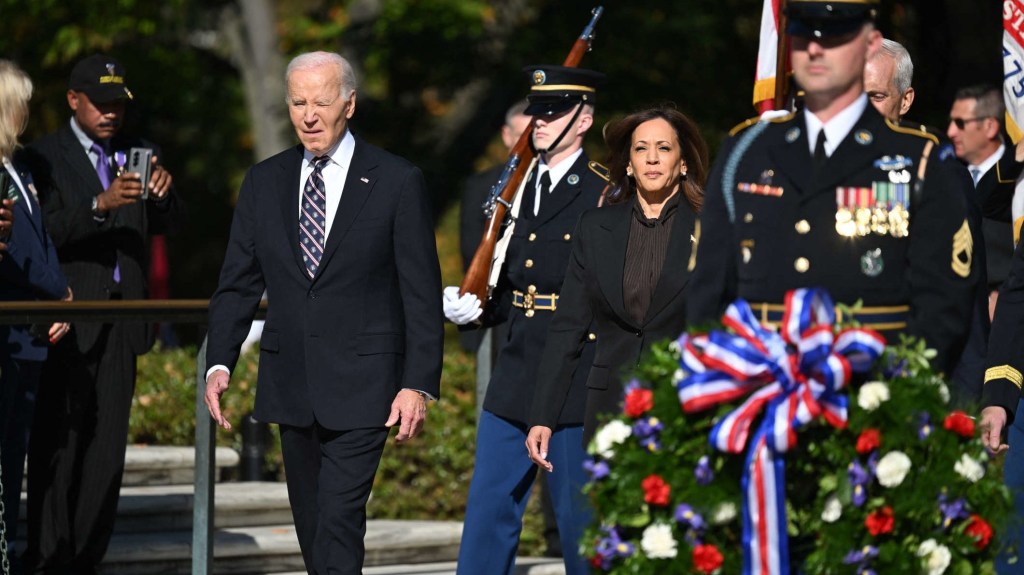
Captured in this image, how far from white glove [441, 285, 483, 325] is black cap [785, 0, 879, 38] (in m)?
2.95

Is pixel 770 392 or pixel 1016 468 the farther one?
pixel 1016 468

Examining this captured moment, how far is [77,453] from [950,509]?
15.5 feet

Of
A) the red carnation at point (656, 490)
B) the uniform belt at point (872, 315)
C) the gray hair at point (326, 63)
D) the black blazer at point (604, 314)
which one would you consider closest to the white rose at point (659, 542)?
the red carnation at point (656, 490)

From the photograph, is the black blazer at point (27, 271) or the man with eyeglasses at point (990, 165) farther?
the man with eyeglasses at point (990, 165)

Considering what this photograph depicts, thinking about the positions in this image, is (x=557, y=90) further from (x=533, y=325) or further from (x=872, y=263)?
(x=872, y=263)

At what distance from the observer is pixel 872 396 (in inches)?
191

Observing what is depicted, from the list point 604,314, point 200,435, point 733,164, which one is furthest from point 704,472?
point 200,435

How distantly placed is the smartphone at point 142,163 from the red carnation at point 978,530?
4.70 metres

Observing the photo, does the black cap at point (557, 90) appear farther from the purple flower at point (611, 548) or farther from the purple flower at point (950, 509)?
the purple flower at point (950, 509)

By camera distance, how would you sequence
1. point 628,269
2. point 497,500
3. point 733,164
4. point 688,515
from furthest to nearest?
point 497,500 → point 628,269 → point 733,164 → point 688,515

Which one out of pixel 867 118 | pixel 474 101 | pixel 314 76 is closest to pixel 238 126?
pixel 474 101

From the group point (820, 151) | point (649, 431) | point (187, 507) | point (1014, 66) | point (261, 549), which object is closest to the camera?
point (649, 431)

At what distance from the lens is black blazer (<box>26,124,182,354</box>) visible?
852 centimetres

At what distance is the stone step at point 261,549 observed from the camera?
30.0 ft
